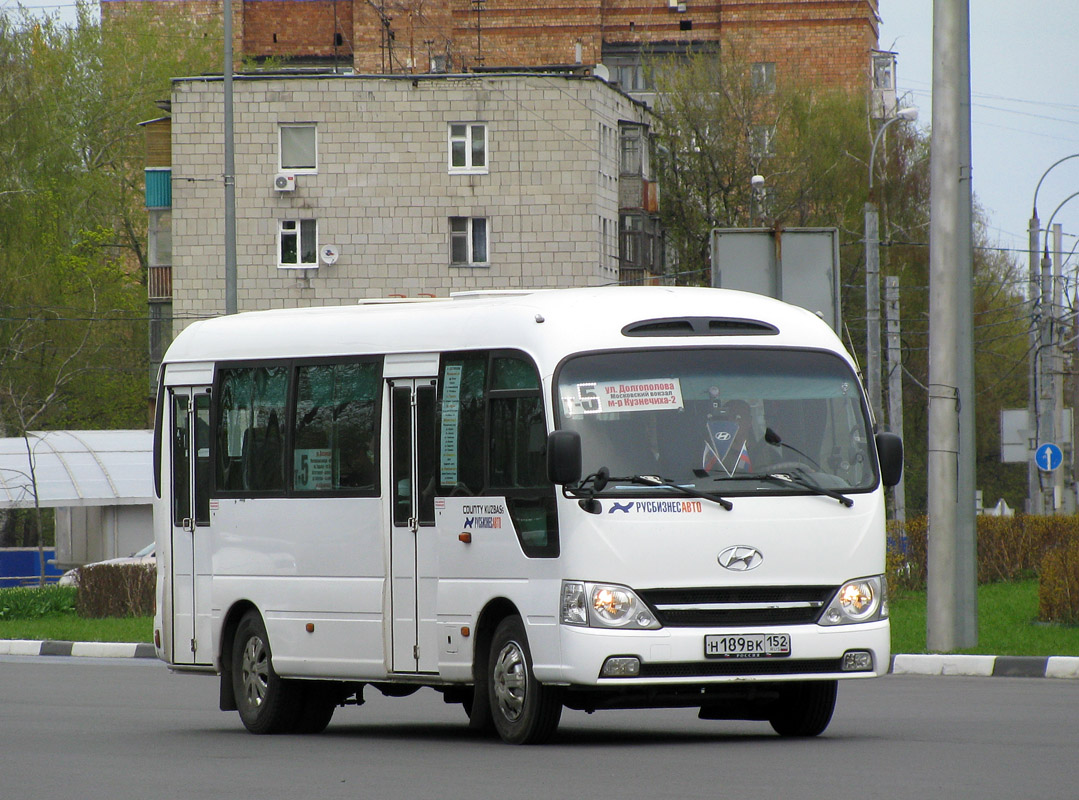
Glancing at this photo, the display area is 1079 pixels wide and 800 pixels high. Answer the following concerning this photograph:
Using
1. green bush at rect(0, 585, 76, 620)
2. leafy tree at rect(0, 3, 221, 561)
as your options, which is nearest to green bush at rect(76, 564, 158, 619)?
green bush at rect(0, 585, 76, 620)

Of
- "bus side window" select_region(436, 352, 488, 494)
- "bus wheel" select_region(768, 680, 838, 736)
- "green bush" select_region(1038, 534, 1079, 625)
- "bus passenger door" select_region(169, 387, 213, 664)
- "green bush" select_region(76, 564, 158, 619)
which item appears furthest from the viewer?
"green bush" select_region(76, 564, 158, 619)

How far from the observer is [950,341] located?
61.8 feet

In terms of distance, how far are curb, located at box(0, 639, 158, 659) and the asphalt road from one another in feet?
24.6

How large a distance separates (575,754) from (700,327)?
2553mm

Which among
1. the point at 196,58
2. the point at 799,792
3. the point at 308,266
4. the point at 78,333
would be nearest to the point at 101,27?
the point at 196,58

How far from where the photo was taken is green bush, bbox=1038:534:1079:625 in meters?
20.9

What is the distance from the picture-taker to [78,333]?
2628 inches

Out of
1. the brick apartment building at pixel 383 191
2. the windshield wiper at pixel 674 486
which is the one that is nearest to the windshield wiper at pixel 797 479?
the windshield wiper at pixel 674 486

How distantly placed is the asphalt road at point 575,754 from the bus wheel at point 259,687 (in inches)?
8.3

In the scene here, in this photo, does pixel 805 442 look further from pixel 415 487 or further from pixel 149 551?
pixel 149 551

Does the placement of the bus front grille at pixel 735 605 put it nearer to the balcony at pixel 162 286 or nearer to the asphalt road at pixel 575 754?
the asphalt road at pixel 575 754

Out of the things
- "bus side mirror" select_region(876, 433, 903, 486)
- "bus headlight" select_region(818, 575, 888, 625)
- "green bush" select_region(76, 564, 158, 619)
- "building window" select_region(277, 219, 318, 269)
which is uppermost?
"building window" select_region(277, 219, 318, 269)

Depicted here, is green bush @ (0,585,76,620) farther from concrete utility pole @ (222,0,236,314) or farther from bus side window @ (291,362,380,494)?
bus side window @ (291,362,380,494)

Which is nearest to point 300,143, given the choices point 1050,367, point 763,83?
point 763,83
